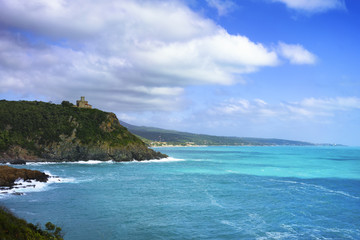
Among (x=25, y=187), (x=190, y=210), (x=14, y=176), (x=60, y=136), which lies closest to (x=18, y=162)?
(x=60, y=136)

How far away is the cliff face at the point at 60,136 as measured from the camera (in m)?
101

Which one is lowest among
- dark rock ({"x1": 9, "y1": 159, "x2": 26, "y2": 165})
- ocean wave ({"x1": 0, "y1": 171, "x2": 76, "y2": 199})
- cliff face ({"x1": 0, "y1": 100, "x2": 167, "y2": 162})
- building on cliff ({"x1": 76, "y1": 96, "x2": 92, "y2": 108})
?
dark rock ({"x1": 9, "y1": 159, "x2": 26, "y2": 165})

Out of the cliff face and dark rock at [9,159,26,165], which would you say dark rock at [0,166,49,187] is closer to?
dark rock at [9,159,26,165]

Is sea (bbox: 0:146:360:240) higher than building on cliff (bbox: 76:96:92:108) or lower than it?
lower

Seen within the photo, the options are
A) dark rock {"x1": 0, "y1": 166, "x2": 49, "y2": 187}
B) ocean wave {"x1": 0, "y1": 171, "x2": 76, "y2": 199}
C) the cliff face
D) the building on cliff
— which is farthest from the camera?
the building on cliff

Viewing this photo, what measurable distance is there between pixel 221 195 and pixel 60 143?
79.6 metres

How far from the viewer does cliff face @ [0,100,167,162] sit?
10106 centimetres

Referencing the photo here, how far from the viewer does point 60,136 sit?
109312 mm

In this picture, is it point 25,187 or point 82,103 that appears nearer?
point 25,187

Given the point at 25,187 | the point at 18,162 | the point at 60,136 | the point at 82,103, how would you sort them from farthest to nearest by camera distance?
the point at 82,103 < the point at 60,136 < the point at 18,162 < the point at 25,187

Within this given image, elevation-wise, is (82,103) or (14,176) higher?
(82,103)

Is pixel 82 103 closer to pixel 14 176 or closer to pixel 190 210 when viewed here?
pixel 14 176

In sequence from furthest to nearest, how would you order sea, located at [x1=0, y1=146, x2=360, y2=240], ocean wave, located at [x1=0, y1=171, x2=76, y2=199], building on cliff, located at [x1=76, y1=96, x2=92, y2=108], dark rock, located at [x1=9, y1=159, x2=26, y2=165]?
building on cliff, located at [x1=76, y1=96, x2=92, y2=108], dark rock, located at [x1=9, y1=159, x2=26, y2=165], ocean wave, located at [x1=0, y1=171, x2=76, y2=199], sea, located at [x1=0, y1=146, x2=360, y2=240]

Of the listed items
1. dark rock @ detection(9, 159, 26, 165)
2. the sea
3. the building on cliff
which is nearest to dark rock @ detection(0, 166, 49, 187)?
the sea
